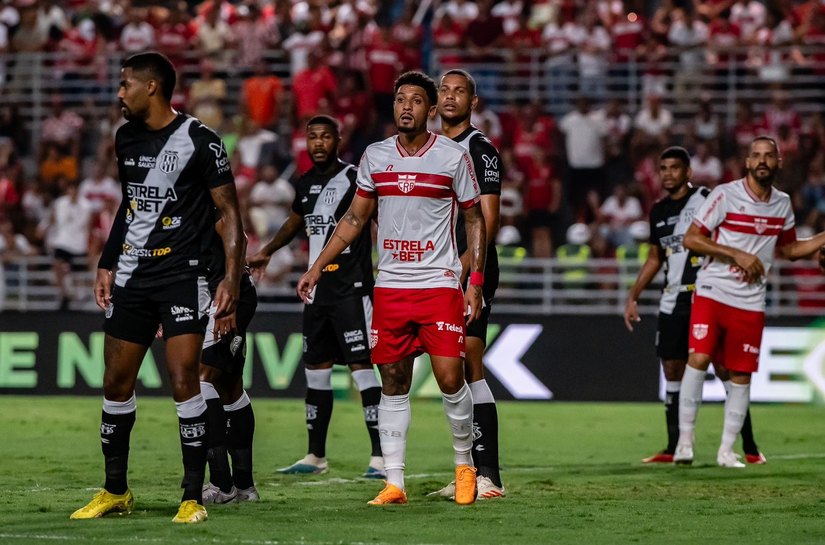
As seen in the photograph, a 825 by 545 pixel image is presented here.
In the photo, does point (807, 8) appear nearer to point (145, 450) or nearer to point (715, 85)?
point (715, 85)

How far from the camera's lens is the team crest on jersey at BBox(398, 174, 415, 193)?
895 cm

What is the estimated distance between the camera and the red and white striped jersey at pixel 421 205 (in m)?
8.96

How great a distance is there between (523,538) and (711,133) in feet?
53.8

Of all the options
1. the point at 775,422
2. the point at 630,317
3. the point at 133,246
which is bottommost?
the point at 775,422

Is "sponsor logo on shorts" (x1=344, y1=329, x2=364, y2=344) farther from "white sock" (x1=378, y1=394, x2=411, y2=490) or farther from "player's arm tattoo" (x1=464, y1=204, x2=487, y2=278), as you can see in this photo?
"player's arm tattoo" (x1=464, y1=204, x2=487, y2=278)

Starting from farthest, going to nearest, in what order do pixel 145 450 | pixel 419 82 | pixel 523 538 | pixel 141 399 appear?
1. pixel 141 399
2. pixel 145 450
3. pixel 419 82
4. pixel 523 538

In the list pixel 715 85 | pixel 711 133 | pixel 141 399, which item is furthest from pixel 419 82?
pixel 715 85

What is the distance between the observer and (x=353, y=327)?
39.3 ft

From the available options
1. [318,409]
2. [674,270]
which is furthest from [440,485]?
[674,270]

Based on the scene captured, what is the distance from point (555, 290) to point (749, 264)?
33.8 feet

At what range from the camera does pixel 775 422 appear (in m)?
17.1

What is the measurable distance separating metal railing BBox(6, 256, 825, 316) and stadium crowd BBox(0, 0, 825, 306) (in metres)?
0.45

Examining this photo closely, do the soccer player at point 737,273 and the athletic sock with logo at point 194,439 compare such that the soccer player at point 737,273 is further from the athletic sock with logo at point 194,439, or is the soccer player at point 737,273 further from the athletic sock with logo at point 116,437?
the athletic sock with logo at point 116,437

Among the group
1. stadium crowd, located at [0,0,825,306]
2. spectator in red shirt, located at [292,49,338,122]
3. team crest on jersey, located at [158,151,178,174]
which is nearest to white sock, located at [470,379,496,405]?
team crest on jersey, located at [158,151,178,174]
